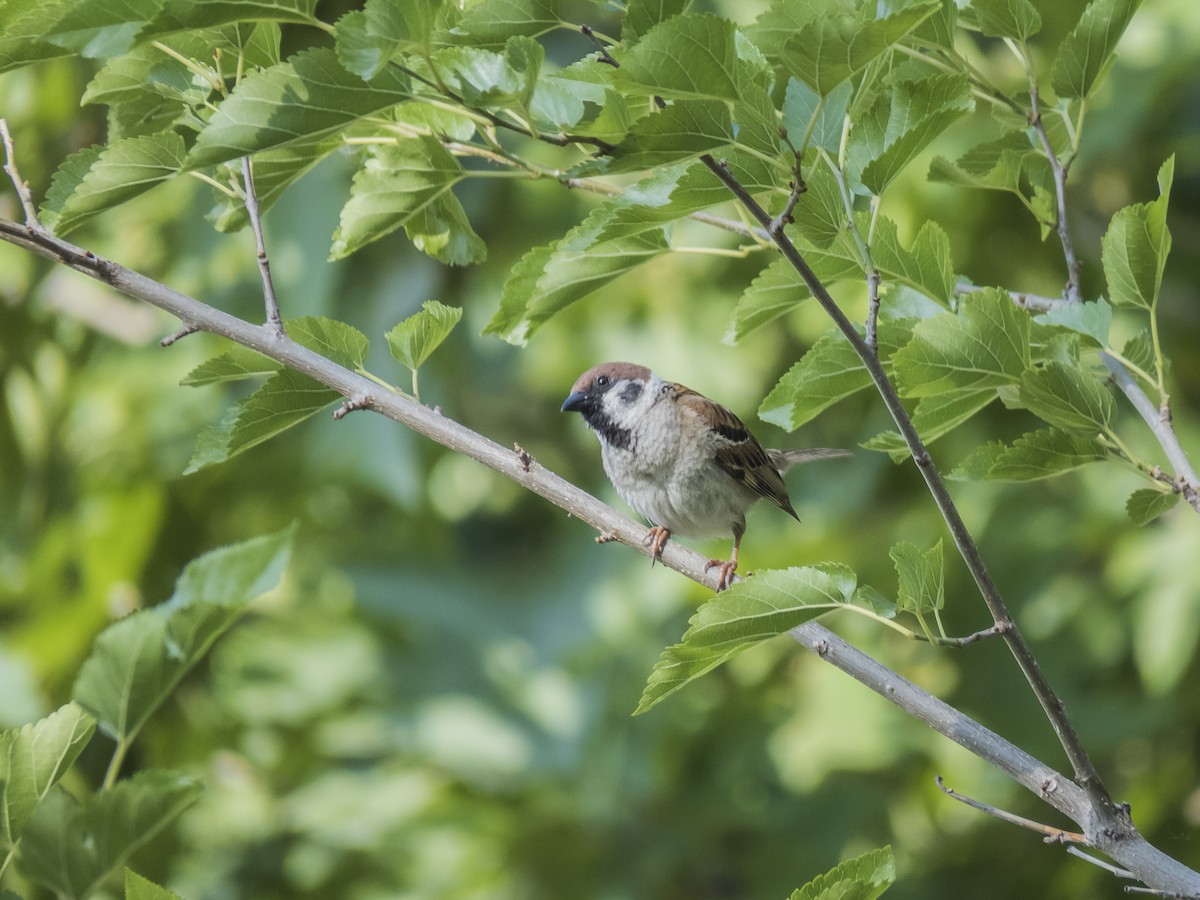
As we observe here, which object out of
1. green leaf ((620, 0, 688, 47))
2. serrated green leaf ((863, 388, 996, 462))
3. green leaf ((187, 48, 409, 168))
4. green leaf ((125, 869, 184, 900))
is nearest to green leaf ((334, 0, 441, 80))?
green leaf ((187, 48, 409, 168))

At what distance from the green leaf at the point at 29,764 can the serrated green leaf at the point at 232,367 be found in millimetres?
453

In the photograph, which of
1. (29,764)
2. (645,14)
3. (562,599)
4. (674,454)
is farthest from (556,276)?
(562,599)

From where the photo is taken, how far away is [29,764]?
1.55 meters

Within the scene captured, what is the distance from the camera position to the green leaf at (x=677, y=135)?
1123 mm

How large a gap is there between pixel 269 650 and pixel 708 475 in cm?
214

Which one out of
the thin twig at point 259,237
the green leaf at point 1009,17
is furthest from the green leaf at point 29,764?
the green leaf at point 1009,17

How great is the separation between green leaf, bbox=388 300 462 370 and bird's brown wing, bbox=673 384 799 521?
1533mm

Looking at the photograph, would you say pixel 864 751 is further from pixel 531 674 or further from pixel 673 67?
pixel 673 67

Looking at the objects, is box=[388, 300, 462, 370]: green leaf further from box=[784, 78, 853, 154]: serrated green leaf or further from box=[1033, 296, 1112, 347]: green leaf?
box=[1033, 296, 1112, 347]: green leaf

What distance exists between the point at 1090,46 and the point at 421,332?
973 mm

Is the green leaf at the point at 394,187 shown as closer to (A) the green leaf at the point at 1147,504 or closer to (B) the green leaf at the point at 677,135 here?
(B) the green leaf at the point at 677,135

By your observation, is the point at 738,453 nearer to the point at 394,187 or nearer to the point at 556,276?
the point at 556,276

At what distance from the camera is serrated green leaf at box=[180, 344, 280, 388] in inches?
62.9

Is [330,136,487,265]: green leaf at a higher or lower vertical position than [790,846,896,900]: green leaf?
higher
